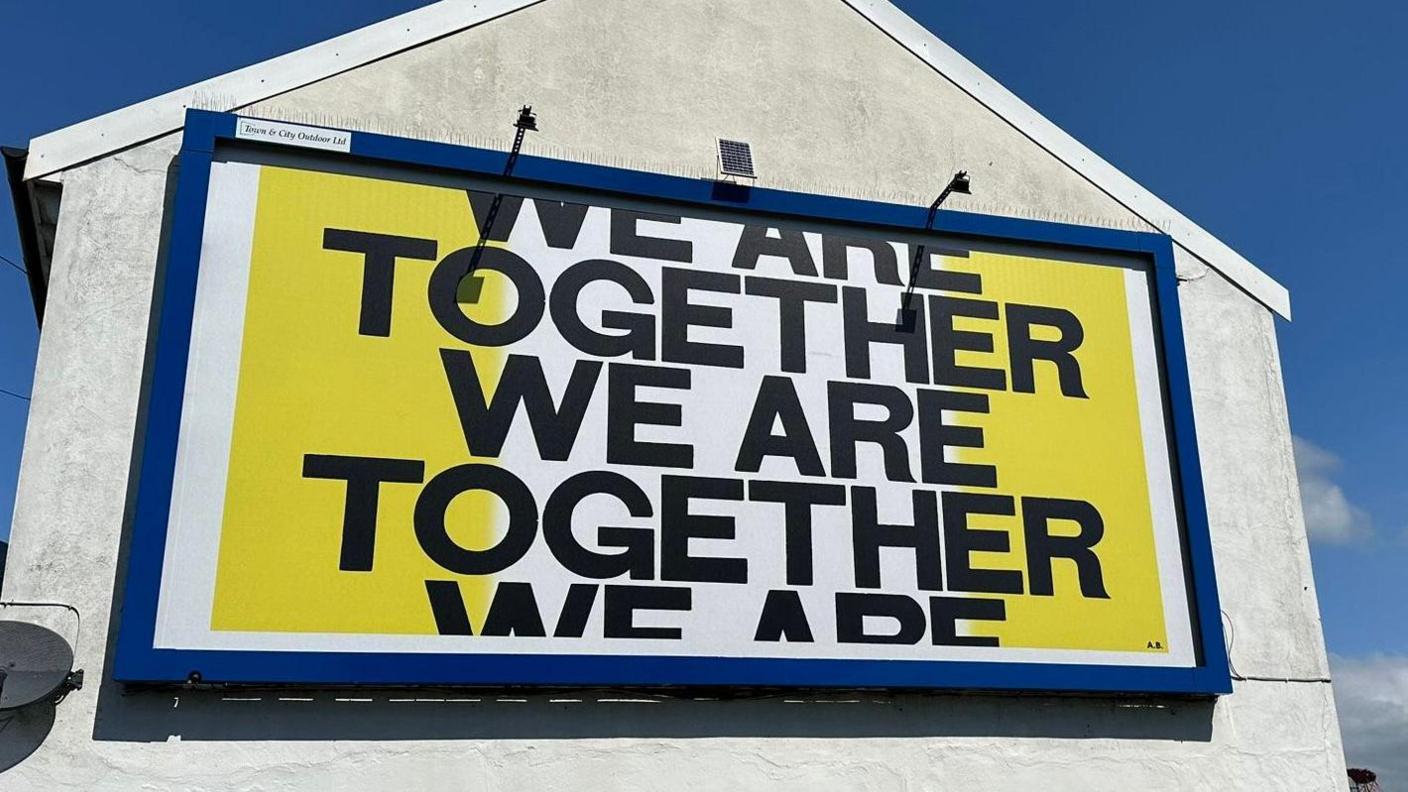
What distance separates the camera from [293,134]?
8.79 m

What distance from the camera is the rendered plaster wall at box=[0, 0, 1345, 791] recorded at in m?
7.60

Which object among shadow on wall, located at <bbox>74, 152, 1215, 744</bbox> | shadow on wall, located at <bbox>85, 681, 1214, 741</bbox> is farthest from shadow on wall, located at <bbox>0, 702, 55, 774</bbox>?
shadow on wall, located at <bbox>85, 681, 1214, 741</bbox>

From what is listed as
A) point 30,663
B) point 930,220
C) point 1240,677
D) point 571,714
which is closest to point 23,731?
point 30,663

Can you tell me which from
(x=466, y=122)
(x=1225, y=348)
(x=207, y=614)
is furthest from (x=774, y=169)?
(x=207, y=614)

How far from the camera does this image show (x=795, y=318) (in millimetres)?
9375

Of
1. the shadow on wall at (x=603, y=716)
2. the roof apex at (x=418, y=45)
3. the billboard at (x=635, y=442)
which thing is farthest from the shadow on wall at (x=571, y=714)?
the roof apex at (x=418, y=45)

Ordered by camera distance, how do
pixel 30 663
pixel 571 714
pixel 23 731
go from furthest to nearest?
pixel 571 714 → pixel 23 731 → pixel 30 663

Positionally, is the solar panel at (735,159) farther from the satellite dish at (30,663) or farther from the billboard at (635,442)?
the satellite dish at (30,663)

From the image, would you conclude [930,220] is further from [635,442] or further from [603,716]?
[603,716]

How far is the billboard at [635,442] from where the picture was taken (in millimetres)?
7918

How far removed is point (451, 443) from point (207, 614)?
1.77 meters

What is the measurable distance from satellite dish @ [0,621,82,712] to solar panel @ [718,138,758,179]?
5371mm

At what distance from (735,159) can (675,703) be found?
400 cm

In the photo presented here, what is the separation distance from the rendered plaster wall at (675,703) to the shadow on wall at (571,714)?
0.05ft
